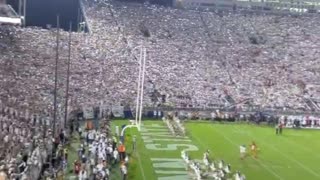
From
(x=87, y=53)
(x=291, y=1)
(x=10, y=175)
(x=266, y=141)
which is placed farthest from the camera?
(x=291, y=1)

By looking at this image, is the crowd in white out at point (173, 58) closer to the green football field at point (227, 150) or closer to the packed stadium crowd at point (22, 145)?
the green football field at point (227, 150)

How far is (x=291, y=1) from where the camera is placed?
5628 cm

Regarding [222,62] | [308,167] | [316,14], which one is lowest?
[308,167]

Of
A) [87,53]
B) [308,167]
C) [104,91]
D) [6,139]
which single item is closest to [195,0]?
[87,53]

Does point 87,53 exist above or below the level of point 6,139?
above

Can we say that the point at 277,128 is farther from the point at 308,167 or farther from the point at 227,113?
the point at 308,167

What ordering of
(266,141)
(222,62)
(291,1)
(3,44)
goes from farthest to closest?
(291,1), (222,62), (3,44), (266,141)

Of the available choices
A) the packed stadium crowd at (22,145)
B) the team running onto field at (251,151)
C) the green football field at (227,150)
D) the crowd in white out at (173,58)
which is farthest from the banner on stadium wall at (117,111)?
the team running onto field at (251,151)

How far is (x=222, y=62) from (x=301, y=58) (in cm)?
547

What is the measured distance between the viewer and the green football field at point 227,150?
2009 cm

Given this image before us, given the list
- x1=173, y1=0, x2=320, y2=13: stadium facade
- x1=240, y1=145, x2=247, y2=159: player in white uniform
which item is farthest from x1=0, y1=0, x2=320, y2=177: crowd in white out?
x1=240, y1=145, x2=247, y2=159: player in white uniform

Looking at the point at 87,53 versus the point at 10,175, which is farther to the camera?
the point at 87,53

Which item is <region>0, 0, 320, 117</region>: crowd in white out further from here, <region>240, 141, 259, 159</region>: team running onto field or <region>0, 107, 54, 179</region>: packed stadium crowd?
<region>240, 141, 259, 159</region>: team running onto field

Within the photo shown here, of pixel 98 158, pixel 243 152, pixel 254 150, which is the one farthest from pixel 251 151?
pixel 98 158
